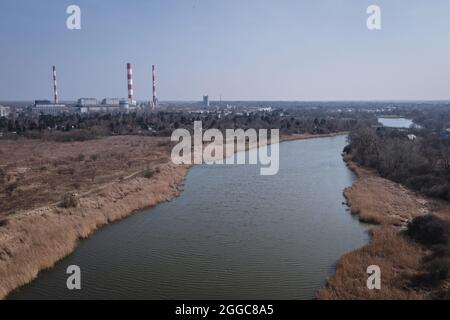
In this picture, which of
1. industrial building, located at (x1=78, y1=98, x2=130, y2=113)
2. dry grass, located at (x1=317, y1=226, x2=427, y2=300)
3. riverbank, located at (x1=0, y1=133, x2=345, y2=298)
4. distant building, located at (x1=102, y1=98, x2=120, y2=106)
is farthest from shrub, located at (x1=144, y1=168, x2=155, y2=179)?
distant building, located at (x1=102, y1=98, x2=120, y2=106)

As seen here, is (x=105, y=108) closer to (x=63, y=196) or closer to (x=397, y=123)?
(x=397, y=123)

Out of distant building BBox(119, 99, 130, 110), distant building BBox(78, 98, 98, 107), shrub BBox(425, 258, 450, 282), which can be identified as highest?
distant building BBox(78, 98, 98, 107)

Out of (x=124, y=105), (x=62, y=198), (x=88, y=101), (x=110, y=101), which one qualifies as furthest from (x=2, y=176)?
(x=110, y=101)

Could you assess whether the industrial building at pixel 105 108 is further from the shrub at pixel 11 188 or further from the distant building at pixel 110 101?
the shrub at pixel 11 188

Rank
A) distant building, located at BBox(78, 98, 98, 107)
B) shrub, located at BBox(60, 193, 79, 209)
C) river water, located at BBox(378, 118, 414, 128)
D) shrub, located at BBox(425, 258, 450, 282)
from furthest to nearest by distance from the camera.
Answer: distant building, located at BBox(78, 98, 98, 107) → river water, located at BBox(378, 118, 414, 128) → shrub, located at BBox(60, 193, 79, 209) → shrub, located at BBox(425, 258, 450, 282)

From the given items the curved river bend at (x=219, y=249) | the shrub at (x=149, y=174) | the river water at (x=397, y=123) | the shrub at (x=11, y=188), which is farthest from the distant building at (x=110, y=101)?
the curved river bend at (x=219, y=249)

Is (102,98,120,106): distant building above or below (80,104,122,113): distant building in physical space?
above

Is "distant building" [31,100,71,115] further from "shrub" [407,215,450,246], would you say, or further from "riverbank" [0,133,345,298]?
"shrub" [407,215,450,246]
